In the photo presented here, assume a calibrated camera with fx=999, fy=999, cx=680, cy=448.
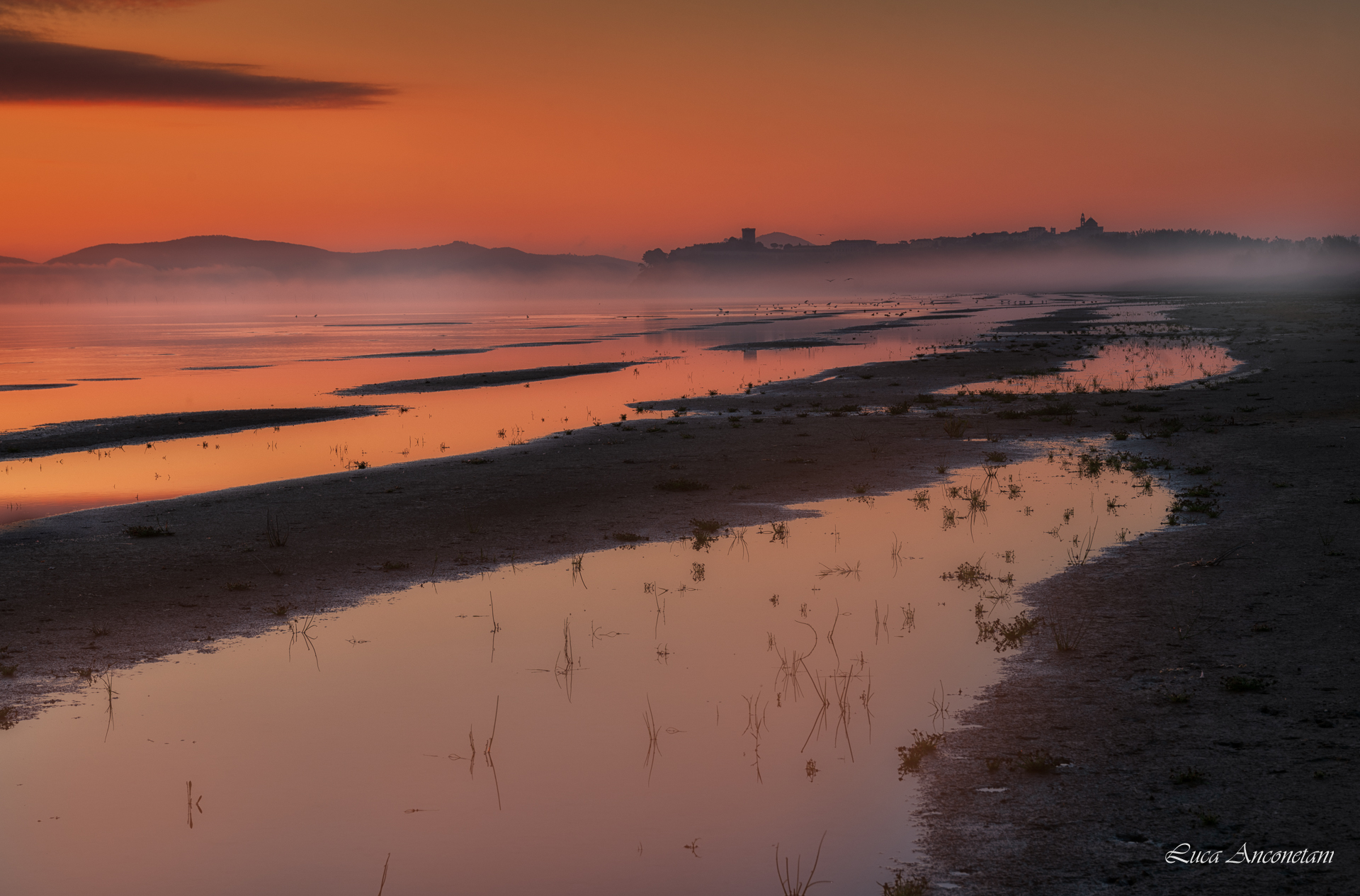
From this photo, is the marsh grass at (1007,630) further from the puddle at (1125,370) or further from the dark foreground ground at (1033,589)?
the puddle at (1125,370)

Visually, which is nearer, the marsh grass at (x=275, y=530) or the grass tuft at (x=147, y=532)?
the marsh grass at (x=275, y=530)

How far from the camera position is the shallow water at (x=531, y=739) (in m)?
8.07

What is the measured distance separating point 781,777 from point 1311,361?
49.3 m

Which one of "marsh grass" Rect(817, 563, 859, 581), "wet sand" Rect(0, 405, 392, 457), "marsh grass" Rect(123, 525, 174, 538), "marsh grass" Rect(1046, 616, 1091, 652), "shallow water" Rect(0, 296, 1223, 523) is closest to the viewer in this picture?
"marsh grass" Rect(1046, 616, 1091, 652)

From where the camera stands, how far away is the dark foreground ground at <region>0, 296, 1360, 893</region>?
8078 mm

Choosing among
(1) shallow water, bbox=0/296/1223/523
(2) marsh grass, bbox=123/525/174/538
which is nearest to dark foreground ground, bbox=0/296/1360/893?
(2) marsh grass, bbox=123/525/174/538

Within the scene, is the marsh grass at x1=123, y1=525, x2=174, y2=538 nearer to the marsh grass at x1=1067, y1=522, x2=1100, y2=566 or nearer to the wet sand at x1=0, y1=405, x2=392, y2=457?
the wet sand at x1=0, y1=405, x2=392, y2=457

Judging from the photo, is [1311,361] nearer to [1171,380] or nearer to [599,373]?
[1171,380]

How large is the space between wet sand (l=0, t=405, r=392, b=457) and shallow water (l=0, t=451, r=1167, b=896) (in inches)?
948

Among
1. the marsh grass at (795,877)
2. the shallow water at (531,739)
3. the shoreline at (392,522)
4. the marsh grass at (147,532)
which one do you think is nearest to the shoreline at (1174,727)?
the shallow water at (531,739)

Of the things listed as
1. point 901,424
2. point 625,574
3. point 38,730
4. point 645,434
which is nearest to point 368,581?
point 625,574

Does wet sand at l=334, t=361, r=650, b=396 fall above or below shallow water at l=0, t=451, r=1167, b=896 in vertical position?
above

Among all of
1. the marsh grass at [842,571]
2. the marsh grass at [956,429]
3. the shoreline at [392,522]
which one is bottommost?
the marsh grass at [842,571]
